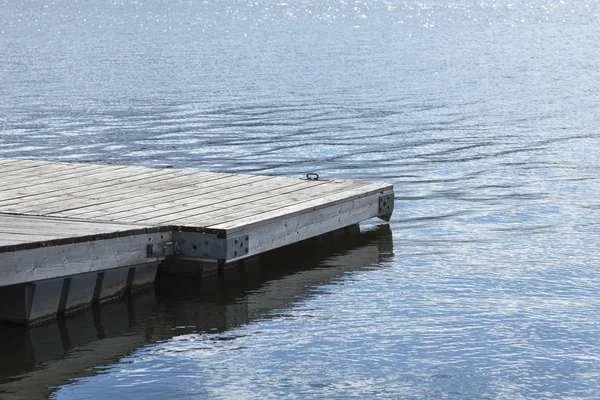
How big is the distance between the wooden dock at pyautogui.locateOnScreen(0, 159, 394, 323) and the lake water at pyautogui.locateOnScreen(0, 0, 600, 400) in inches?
11.6

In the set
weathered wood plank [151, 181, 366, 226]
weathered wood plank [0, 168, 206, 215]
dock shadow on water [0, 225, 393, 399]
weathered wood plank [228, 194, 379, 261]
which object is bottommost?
dock shadow on water [0, 225, 393, 399]

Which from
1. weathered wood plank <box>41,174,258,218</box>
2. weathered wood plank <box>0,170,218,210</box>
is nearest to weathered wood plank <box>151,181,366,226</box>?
weathered wood plank <box>41,174,258,218</box>

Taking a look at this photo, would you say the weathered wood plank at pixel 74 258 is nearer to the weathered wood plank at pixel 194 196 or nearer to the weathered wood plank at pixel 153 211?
the weathered wood plank at pixel 153 211

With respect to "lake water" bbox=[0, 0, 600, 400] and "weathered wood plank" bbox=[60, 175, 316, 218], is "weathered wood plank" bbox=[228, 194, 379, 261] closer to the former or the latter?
"lake water" bbox=[0, 0, 600, 400]

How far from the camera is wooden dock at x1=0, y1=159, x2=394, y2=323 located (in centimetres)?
923

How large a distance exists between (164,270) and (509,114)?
17.3 m

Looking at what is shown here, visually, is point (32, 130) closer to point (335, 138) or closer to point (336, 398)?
point (335, 138)

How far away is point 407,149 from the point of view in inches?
814

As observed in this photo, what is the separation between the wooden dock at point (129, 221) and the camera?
9227 millimetres

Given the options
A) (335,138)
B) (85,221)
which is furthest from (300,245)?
(335,138)

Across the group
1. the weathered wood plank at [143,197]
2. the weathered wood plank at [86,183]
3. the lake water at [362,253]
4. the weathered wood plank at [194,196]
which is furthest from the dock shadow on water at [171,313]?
the weathered wood plank at [86,183]

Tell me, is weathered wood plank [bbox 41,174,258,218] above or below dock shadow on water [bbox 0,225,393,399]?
above

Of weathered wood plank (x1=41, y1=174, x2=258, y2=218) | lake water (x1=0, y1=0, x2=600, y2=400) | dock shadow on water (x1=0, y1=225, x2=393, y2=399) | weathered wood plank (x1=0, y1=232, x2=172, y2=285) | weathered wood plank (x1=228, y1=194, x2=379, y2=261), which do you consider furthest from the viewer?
weathered wood plank (x1=41, y1=174, x2=258, y2=218)

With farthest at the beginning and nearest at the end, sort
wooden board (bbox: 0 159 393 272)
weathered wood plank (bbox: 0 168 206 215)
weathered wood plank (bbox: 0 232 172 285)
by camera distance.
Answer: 1. weathered wood plank (bbox: 0 168 206 215)
2. wooden board (bbox: 0 159 393 272)
3. weathered wood plank (bbox: 0 232 172 285)
